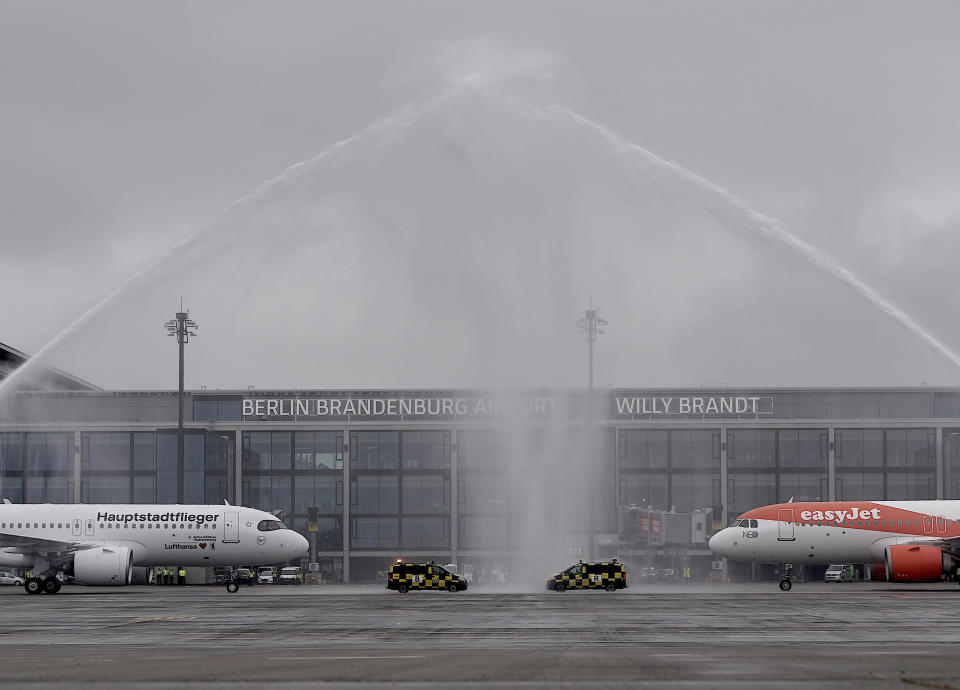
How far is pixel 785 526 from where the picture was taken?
71.6 meters

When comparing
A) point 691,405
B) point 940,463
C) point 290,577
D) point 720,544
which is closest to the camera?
point 720,544

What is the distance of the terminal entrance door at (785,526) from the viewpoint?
71500 millimetres

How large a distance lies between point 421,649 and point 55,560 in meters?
46.4

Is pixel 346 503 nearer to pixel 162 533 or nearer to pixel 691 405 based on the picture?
pixel 691 405

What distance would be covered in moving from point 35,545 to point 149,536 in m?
6.57

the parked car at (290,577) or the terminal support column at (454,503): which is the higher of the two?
the terminal support column at (454,503)

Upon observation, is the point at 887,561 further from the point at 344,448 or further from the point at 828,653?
the point at 344,448

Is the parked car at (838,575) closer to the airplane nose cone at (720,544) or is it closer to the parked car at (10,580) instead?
the airplane nose cone at (720,544)

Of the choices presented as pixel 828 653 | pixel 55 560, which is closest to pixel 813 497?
pixel 55 560

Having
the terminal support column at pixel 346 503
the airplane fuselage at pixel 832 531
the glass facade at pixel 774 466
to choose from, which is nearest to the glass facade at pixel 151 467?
the terminal support column at pixel 346 503

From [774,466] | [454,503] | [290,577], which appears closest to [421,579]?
[290,577]

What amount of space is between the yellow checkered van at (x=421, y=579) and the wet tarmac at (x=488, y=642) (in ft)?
24.9

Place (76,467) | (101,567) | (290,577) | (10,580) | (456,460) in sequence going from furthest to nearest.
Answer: (456,460), (76,467), (290,577), (10,580), (101,567)

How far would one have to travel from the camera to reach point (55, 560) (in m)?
72.7
